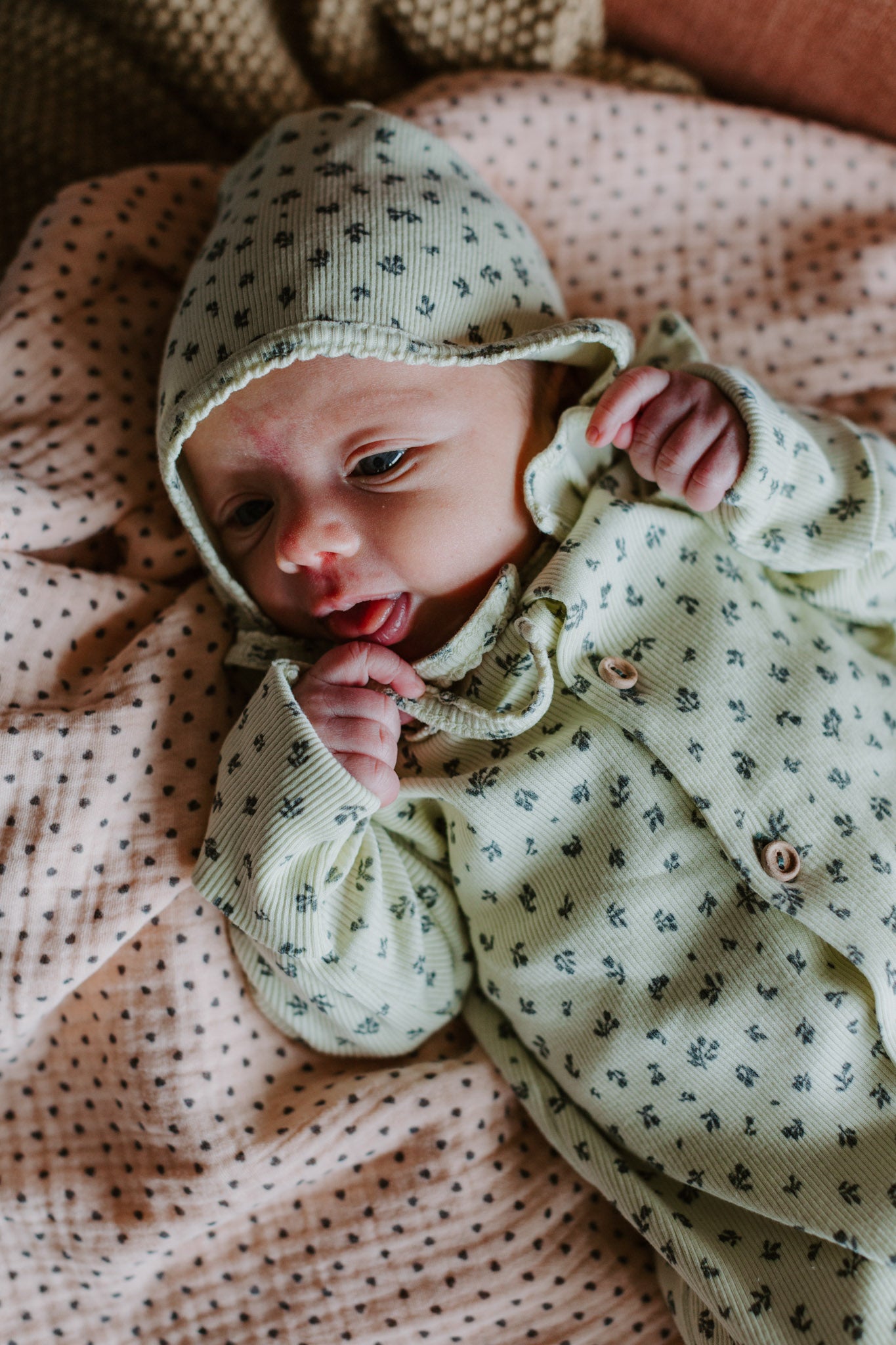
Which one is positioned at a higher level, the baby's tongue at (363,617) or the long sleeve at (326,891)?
the baby's tongue at (363,617)

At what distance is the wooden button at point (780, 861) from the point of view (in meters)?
1.05

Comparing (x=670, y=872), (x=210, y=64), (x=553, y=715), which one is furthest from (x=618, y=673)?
(x=210, y=64)

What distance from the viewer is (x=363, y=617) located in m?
1.13

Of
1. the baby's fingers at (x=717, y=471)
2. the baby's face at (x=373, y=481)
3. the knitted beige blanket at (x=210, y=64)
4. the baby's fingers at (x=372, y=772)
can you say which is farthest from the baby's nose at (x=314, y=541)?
the knitted beige blanket at (x=210, y=64)

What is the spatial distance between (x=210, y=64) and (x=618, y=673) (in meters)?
1.11

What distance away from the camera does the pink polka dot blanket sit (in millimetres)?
1146

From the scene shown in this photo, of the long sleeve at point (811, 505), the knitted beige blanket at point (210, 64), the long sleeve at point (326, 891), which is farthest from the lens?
the knitted beige blanket at point (210, 64)

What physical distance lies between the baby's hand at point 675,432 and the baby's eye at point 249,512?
0.40 m

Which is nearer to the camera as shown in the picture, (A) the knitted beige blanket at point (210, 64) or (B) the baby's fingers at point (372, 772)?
(B) the baby's fingers at point (372, 772)

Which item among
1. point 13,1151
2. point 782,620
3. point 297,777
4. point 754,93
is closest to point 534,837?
point 297,777

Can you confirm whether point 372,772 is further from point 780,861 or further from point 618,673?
point 780,861

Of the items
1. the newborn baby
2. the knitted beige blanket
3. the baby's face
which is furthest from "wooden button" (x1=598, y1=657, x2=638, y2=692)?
the knitted beige blanket

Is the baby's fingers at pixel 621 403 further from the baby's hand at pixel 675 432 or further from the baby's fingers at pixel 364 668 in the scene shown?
the baby's fingers at pixel 364 668

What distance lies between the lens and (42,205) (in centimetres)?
156
